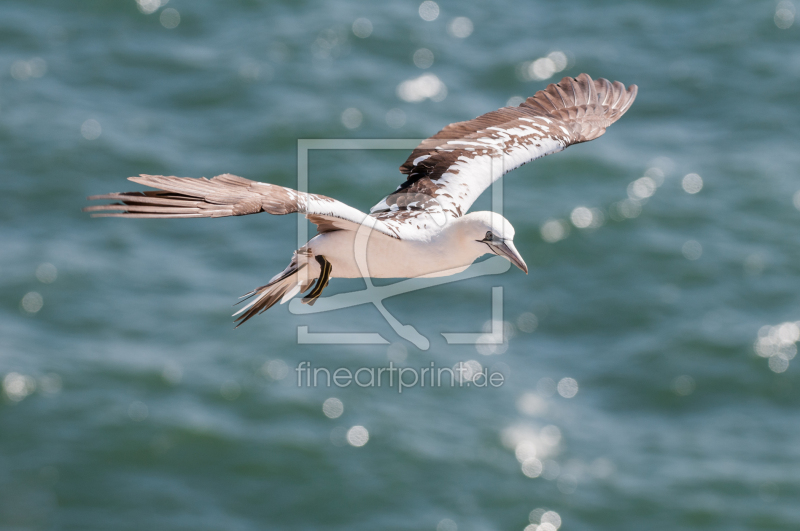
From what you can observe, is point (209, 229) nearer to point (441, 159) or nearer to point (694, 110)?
point (694, 110)

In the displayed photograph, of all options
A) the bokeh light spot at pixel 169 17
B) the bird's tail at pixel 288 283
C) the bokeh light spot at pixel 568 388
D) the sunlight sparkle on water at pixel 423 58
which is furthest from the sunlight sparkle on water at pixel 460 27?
the bird's tail at pixel 288 283

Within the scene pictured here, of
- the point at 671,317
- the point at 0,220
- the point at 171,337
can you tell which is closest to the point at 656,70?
the point at 671,317

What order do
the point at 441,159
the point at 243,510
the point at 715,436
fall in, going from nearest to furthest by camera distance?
1. the point at 441,159
2. the point at 243,510
3. the point at 715,436

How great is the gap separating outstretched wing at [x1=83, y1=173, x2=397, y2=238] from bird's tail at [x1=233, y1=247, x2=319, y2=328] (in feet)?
5.29

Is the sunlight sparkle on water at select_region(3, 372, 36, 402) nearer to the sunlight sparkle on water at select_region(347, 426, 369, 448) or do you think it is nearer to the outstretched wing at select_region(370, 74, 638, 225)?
the sunlight sparkle on water at select_region(347, 426, 369, 448)

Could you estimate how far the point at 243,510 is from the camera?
31234 millimetres

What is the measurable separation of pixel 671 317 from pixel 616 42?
1325cm

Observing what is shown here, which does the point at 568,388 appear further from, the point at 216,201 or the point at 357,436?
the point at 216,201

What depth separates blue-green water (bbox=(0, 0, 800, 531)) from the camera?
104 ft

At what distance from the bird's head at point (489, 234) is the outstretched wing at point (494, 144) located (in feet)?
3.48

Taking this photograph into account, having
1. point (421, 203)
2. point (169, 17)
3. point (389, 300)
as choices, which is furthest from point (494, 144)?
point (169, 17)

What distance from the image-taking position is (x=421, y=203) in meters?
12.2

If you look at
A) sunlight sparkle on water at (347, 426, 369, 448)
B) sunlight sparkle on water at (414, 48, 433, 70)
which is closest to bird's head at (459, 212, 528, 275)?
sunlight sparkle on water at (347, 426, 369, 448)

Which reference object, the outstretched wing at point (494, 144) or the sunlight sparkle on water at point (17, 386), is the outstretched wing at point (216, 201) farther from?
the sunlight sparkle on water at point (17, 386)
